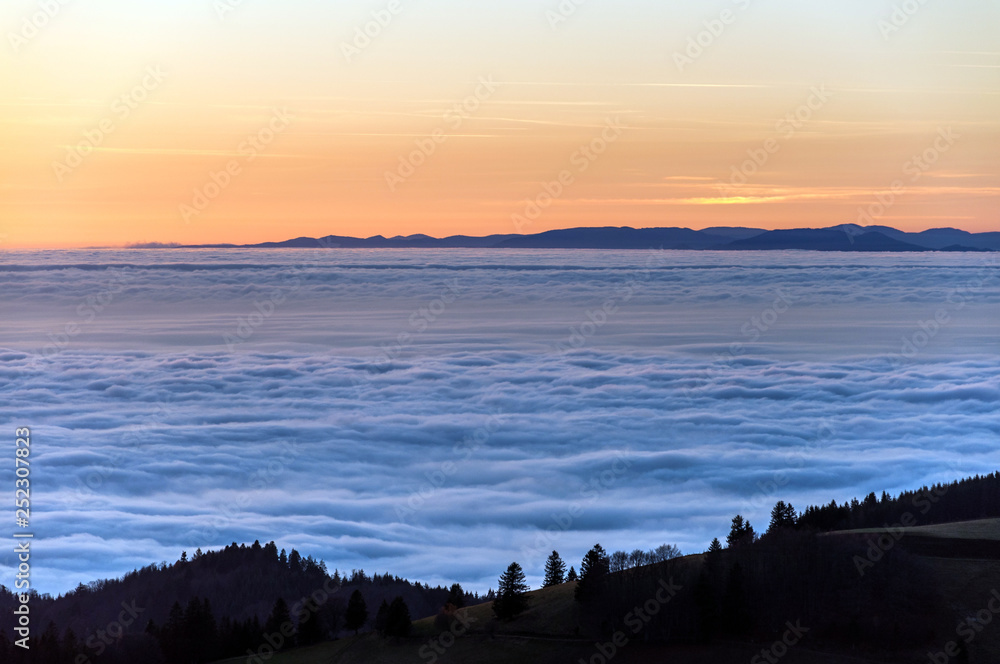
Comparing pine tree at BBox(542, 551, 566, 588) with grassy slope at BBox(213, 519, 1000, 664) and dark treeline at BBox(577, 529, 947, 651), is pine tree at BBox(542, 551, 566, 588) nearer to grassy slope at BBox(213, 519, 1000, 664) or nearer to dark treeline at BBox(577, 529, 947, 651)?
grassy slope at BBox(213, 519, 1000, 664)

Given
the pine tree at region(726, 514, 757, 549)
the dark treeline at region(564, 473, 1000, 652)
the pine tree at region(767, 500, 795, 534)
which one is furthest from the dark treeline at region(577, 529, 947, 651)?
the pine tree at region(767, 500, 795, 534)

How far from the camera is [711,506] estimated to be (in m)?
177

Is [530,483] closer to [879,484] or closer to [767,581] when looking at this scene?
[879,484]

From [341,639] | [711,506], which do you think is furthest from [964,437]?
[341,639]

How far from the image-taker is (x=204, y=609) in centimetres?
6344

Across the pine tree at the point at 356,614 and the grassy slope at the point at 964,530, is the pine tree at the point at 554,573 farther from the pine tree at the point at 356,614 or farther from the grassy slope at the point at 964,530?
the grassy slope at the point at 964,530

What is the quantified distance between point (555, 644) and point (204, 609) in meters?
24.7

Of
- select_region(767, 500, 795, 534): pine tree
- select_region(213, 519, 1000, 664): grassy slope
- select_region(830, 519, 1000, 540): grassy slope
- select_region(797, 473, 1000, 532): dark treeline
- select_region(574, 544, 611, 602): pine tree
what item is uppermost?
select_region(797, 473, 1000, 532): dark treeline

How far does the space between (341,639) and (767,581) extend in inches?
1042

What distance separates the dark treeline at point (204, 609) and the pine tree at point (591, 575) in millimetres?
10847

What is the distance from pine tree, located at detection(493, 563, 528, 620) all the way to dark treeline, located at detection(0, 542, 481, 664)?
6.17 meters

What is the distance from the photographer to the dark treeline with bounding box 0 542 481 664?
201 feet

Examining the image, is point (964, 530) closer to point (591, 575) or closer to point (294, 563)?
point (591, 575)

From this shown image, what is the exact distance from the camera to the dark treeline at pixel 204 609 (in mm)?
61250
